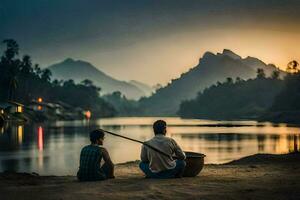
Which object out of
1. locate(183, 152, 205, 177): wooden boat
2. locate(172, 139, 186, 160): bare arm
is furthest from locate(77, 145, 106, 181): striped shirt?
locate(183, 152, 205, 177): wooden boat

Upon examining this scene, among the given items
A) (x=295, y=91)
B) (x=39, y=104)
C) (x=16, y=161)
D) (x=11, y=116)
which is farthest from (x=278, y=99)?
(x=16, y=161)

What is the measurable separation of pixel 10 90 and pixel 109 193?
12450 cm

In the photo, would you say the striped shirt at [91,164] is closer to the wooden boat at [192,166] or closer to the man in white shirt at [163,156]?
the man in white shirt at [163,156]

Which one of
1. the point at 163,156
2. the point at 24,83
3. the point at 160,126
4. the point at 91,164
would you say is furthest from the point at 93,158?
the point at 24,83

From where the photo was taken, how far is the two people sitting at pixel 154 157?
12773 millimetres

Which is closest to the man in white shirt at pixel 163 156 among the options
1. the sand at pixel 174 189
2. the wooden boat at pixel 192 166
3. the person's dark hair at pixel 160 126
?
the person's dark hair at pixel 160 126

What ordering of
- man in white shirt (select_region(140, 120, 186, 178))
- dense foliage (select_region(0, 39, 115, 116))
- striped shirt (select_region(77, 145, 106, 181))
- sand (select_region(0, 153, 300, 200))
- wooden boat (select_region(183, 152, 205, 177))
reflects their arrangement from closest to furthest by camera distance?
1. sand (select_region(0, 153, 300, 200))
2. striped shirt (select_region(77, 145, 106, 181))
3. man in white shirt (select_region(140, 120, 186, 178))
4. wooden boat (select_region(183, 152, 205, 177))
5. dense foliage (select_region(0, 39, 115, 116))

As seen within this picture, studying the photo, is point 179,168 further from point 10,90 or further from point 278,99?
point 278,99

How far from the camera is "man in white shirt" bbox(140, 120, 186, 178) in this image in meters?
12.8

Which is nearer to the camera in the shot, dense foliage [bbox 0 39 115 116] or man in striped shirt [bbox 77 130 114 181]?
man in striped shirt [bbox 77 130 114 181]

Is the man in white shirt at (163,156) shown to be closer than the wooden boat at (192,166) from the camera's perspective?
Yes

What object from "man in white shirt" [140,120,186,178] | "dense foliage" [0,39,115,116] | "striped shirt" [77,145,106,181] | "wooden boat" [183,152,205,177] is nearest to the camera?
"striped shirt" [77,145,106,181]

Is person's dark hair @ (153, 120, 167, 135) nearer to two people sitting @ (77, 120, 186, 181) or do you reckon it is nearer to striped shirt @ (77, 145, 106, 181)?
two people sitting @ (77, 120, 186, 181)

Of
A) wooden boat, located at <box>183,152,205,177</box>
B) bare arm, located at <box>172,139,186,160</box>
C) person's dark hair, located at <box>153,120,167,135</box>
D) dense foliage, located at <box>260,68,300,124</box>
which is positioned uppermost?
dense foliage, located at <box>260,68,300,124</box>
